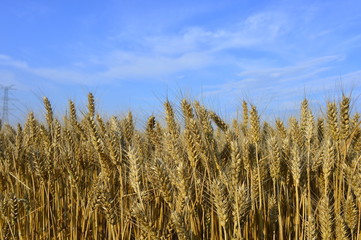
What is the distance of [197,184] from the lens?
2488mm

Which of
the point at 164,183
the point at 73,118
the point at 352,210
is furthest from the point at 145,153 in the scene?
the point at 352,210

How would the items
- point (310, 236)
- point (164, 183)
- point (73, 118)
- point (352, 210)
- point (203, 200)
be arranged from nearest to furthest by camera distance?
point (164, 183), point (310, 236), point (352, 210), point (203, 200), point (73, 118)

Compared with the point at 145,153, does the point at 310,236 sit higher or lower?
lower

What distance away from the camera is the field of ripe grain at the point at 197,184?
2.07m

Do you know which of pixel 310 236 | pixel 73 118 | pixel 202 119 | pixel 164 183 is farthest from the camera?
pixel 73 118

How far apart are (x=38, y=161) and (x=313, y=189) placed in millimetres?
2340

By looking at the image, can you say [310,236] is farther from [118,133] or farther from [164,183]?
[118,133]

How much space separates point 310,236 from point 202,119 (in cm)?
109

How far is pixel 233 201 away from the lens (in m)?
2.06

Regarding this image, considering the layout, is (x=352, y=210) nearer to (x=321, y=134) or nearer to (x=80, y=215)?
(x=321, y=134)

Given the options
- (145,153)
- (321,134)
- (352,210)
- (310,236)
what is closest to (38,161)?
(145,153)

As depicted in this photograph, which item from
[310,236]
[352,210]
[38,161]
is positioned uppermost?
[38,161]

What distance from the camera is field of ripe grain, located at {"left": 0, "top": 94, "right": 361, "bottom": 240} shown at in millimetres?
2072

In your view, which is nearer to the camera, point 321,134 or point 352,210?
point 352,210
